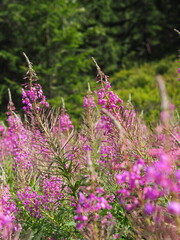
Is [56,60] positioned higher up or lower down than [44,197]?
higher up

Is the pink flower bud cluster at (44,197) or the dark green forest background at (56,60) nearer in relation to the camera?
the pink flower bud cluster at (44,197)

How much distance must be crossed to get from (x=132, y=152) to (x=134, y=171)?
0.92 meters

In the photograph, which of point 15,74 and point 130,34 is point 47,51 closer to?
point 15,74

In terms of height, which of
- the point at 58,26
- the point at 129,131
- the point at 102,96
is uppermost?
the point at 58,26

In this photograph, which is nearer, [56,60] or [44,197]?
[44,197]

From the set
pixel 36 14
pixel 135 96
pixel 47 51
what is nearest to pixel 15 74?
pixel 47 51

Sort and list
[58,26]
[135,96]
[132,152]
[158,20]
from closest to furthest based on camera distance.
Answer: [132,152] < [135,96] < [58,26] < [158,20]

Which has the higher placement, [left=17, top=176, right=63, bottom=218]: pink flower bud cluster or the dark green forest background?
the dark green forest background

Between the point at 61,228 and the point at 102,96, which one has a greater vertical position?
the point at 102,96

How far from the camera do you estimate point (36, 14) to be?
11711 mm

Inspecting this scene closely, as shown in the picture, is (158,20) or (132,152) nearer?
(132,152)

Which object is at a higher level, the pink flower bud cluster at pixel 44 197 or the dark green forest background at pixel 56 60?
the dark green forest background at pixel 56 60

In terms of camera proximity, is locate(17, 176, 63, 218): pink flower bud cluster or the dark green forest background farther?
the dark green forest background

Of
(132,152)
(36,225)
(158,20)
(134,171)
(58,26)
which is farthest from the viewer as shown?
(158,20)
